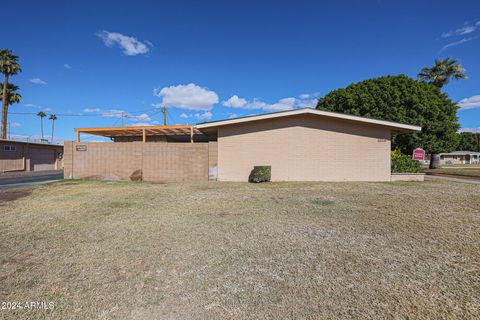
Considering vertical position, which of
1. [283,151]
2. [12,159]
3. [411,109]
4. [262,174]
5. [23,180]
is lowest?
[23,180]

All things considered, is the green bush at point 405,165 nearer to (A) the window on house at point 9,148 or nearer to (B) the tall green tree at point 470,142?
(A) the window on house at point 9,148

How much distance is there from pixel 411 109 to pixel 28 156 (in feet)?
113

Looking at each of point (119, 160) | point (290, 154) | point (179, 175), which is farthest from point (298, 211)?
point (119, 160)

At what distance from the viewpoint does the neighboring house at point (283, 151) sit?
1173cm

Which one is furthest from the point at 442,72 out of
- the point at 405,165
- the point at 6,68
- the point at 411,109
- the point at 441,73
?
the point at 6,68

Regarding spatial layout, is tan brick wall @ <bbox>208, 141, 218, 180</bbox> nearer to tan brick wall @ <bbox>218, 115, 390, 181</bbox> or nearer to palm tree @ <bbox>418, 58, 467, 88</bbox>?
tan brick wall @ <bbox>218, 115, 390, 181</bbox>

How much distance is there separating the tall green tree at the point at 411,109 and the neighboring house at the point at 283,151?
7905 millimetres

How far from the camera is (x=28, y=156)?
20.8 metres

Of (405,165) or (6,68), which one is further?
(6,68)

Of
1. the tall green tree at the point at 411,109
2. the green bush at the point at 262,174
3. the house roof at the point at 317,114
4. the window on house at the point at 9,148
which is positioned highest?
the tall green tree at the point at 411,109

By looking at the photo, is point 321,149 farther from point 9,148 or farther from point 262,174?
point 9,148

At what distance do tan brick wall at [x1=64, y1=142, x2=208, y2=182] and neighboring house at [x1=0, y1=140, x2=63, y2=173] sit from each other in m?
11.8

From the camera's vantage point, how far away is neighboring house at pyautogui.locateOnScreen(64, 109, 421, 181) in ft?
38.5

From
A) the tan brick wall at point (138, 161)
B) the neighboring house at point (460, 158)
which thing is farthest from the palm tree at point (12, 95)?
the neighboring house at point (460, 158)
